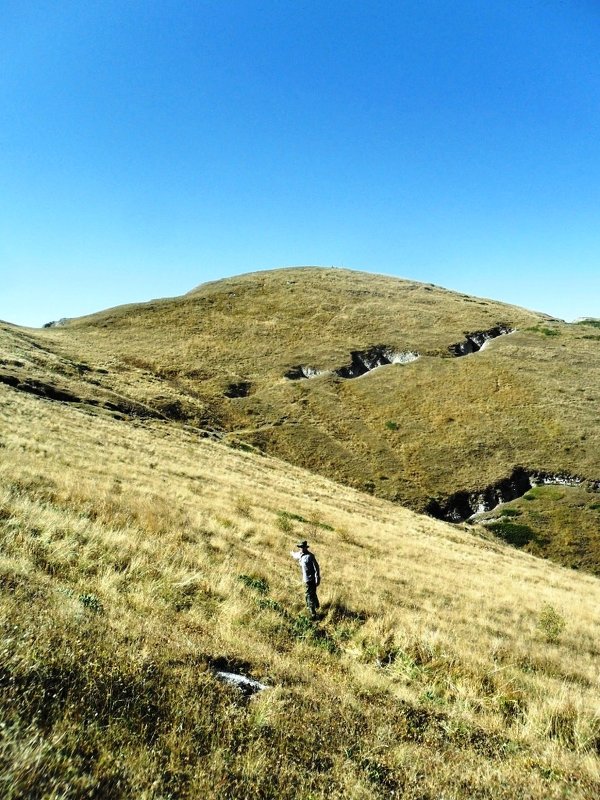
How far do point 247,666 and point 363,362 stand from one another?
2826 inches

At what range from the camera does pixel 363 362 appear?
76062mm

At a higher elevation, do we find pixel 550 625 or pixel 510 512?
pixel 550 625

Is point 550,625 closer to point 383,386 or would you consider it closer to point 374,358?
point 383,386

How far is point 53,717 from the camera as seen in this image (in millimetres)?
3500

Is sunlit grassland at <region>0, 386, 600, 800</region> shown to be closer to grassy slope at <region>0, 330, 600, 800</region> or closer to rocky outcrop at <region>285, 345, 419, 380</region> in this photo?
grassy slope at <region>0, 330, 600, 800</region>

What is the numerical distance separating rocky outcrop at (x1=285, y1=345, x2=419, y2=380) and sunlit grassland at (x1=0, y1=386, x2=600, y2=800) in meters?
55.4

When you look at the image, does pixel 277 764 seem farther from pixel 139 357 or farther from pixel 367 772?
pixel 139 357

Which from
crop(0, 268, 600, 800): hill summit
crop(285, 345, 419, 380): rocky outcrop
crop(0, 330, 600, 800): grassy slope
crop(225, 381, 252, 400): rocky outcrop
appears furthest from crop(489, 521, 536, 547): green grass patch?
crop(225, 381, 252, 400): rocky outcrop

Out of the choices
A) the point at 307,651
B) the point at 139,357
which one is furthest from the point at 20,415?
the point at 139,357

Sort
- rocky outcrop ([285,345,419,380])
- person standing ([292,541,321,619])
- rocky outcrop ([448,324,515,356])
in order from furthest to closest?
rocky outcrop ([448,324,515,356]), rocky outcrop ([285,345,419,380]), person standing ([292,541,321,619])

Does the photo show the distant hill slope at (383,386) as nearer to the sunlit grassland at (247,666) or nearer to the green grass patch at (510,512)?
the green grass patch at (510,512)

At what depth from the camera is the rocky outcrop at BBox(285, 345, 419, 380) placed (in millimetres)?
71625

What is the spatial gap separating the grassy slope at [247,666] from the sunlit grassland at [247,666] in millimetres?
24

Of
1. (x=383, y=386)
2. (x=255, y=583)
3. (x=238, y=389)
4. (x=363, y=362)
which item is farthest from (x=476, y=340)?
(x=255, y=583)
